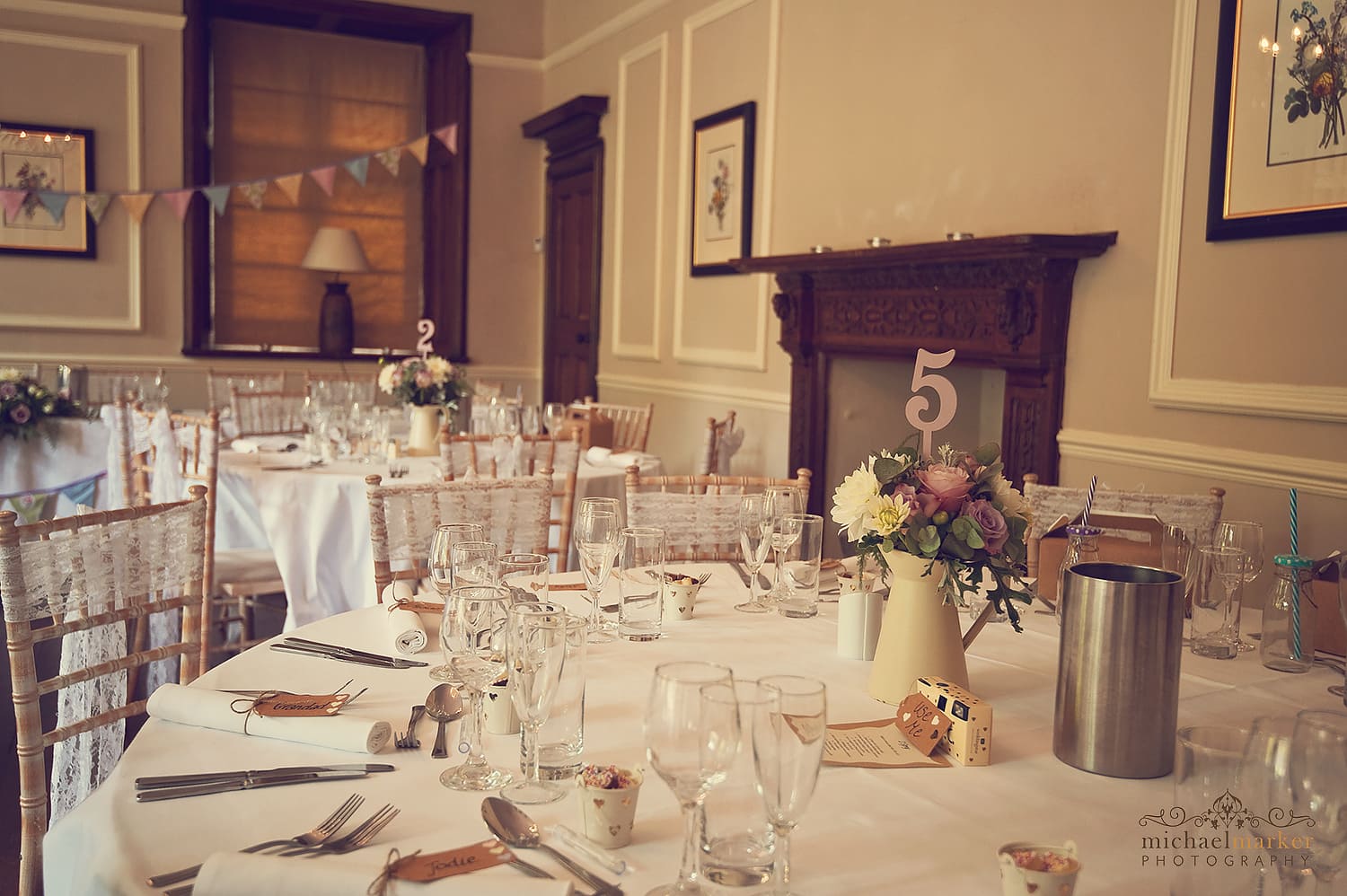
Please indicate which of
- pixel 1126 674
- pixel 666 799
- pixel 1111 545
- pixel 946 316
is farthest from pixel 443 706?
pixel 946 316

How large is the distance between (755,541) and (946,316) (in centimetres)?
236

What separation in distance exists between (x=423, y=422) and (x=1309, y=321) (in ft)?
9.57

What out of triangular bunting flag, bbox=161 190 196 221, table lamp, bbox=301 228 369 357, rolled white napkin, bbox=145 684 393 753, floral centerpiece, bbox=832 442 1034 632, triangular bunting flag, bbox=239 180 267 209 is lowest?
rolled white napkin, bbox=145 684 393 753

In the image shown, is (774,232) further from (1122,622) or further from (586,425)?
(1122,622)

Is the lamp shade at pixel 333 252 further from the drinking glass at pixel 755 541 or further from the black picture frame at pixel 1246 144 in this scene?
the drinking glass at pixel 755 541

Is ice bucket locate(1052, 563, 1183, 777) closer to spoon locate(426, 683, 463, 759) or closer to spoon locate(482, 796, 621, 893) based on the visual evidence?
spoon locate(482, 796, 621, 893)

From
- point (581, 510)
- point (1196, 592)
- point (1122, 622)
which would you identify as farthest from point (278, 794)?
point (1196, 592)

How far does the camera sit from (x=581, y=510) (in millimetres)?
1789

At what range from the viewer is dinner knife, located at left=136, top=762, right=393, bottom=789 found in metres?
1.15

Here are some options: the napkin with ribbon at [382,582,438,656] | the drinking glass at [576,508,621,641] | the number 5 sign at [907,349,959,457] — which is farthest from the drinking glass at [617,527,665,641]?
the number 5 sign at [907,349,959,457]

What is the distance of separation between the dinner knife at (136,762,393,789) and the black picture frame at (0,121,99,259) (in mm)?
6652

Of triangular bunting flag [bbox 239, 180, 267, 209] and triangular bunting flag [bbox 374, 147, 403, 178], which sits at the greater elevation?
triangular bunting flag [bbox 374, 147, 403, 178]

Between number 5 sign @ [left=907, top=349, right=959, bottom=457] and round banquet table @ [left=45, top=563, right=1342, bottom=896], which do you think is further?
number 5 sign @ [left=907, top=349, right=959, bottom=457]

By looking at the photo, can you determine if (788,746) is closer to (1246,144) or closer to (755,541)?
(755,541)
